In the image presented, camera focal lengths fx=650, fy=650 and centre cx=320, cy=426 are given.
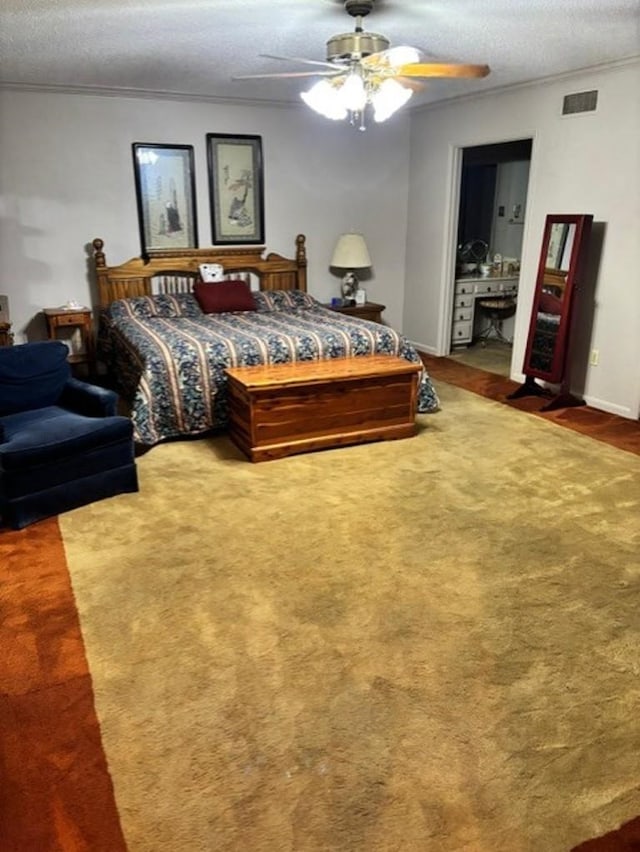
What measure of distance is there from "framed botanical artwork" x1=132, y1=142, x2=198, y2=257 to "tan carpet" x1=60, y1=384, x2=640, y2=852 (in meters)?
2.81

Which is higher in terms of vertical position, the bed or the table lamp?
the table lamp

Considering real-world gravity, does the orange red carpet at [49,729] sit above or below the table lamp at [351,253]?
below

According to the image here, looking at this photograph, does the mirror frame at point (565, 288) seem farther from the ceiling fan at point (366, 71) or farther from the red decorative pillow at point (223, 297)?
the red decorative pillow at point (223, 297)

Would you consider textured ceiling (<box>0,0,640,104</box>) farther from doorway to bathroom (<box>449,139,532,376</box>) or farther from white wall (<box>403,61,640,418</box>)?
doorway to bathroom (<box>449,139,532,376</box>)

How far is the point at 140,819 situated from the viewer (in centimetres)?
169

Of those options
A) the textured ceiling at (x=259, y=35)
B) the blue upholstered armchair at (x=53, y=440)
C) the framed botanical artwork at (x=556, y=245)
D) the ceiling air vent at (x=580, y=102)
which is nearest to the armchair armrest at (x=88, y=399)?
the blue upholstered armchair at (x=53, y=440)

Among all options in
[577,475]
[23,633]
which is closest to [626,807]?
[23,633]

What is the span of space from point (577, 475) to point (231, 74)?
12.1 feet

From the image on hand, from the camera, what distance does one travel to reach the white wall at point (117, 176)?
528 centimetres

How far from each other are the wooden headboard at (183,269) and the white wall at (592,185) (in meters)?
1.76

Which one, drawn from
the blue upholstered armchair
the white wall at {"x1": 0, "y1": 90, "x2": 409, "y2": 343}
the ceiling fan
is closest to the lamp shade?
the white wall at {"x1": 0, "y1": 90, "x2": 409, "y2": 343}

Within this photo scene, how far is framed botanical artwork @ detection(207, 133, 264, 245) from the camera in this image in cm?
587

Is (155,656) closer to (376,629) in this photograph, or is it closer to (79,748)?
(79,748)

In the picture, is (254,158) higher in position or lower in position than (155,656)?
higher
